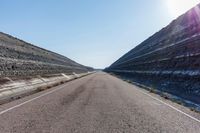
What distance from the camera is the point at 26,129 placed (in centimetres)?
715

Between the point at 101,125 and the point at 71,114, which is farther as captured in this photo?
the point at 71,114

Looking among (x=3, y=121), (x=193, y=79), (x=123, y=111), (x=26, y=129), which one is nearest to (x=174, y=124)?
(x=123, y=111)

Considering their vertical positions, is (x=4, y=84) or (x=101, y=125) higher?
(x=4, y=84)

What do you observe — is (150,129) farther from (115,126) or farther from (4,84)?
(4,84)

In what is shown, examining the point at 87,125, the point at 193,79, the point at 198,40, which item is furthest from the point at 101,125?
the point at 198,40

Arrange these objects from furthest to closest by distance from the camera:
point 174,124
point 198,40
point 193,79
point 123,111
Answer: point 198,40, point 193,79, point 123,111, point 174,124

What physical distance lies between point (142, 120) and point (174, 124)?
104 cm

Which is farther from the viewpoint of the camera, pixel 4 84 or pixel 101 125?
Result: pixel 4 84

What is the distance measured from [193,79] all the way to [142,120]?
15.4m

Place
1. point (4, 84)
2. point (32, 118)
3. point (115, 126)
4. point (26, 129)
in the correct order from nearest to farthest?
point (26, 129)
point (115, 126)
point (32, 118)
point (4, 84)

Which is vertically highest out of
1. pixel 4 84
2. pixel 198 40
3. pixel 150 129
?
pixel 198 40

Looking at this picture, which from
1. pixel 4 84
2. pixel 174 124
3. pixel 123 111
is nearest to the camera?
pixel 174 124

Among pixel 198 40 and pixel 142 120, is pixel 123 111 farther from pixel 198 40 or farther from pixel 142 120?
pixel 198 40

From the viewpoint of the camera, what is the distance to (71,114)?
9578 millimetres
